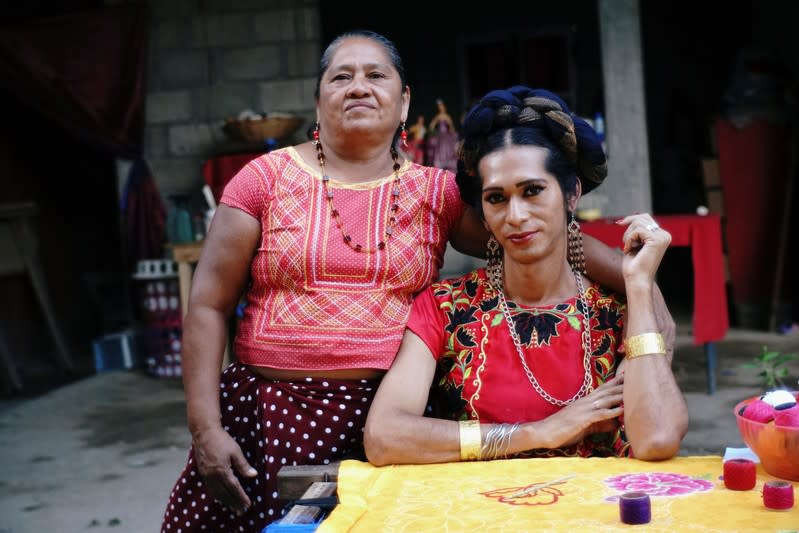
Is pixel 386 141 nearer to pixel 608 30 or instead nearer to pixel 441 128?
pixel 441 128

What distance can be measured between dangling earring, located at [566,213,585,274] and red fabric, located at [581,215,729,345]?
295 cm

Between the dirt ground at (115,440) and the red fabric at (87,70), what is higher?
the red fabric at (87,70)

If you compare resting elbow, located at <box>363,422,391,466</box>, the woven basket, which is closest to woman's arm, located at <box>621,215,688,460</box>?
resting elbow, located at <box>363,422,391,466</box>

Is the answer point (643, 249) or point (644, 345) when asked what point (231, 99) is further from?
point (644, 345)

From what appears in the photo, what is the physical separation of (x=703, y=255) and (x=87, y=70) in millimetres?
4620

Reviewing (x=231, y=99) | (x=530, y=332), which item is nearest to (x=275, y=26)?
(x=231, y=99)

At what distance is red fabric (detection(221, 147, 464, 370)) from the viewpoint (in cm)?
227

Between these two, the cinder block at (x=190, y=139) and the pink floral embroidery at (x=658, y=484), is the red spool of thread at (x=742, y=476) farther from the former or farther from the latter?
the cinder block at (x=190, y=139)

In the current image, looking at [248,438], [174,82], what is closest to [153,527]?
[248,438]

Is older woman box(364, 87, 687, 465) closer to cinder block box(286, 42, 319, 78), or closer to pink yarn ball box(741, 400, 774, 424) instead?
pink yarn ball box(741, 400, 774, 424)

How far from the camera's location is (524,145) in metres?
2.14

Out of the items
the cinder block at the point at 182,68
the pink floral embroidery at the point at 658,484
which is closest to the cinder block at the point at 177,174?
the cinder block at the point at 182,68

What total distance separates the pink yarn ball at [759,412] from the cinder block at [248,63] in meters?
6.02

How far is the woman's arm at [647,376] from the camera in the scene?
73.0 inches
